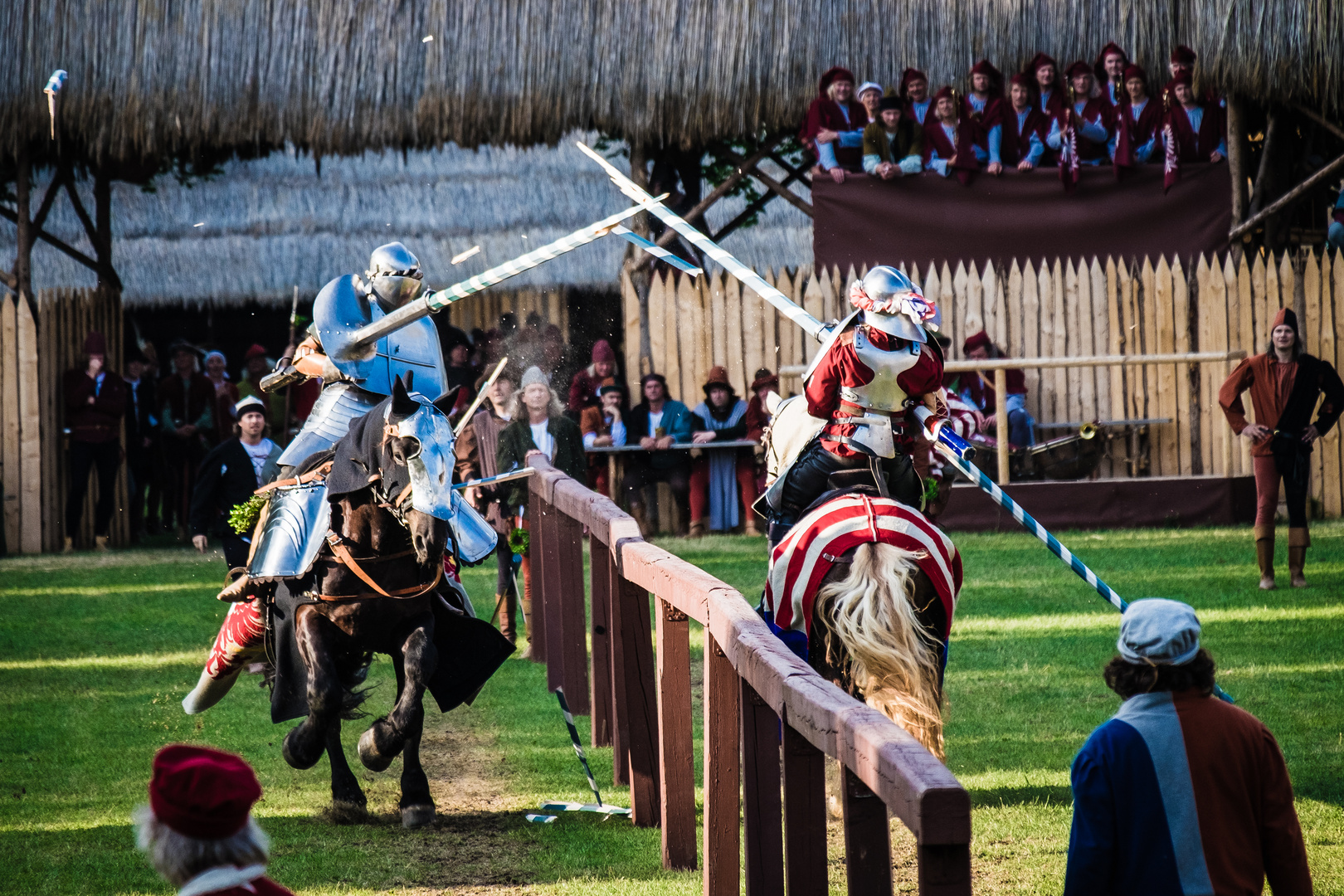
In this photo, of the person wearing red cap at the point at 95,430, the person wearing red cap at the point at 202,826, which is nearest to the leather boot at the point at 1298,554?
the person wearing red cap at the point at 202,826

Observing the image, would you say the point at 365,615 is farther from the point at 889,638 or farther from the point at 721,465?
the point at 721,465

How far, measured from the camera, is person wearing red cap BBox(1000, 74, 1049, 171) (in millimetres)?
16031

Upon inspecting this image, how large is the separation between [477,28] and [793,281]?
14.1ft

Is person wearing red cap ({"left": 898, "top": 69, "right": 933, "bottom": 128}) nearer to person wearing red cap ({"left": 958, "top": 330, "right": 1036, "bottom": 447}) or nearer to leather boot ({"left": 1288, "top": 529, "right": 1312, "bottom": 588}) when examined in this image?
person wearing red cap ({"left": 958, "top": 330, "right": 1036, "bottom": 447})

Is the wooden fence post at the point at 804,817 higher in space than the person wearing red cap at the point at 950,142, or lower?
lower

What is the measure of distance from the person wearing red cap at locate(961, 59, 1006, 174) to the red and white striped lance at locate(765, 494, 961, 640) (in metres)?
10.5

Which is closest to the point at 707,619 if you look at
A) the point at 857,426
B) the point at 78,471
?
the point at 857,426

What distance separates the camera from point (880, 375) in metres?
6.48

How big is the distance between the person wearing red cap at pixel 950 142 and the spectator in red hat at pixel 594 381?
12.3 feet

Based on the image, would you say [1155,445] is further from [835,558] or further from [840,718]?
[840,718]

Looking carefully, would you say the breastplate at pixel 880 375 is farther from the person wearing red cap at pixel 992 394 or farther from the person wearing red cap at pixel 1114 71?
the person wearing red cap at pixel 1114 71

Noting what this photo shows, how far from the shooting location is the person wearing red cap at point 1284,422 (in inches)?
441

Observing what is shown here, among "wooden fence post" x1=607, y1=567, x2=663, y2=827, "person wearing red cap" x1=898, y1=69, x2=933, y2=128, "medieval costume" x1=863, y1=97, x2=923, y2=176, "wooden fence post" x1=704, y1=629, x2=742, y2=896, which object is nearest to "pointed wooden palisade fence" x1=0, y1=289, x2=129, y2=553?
"medieval costume" x1=863, y1=97, x2=923, y2=176

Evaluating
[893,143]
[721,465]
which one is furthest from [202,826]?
[893,143]
